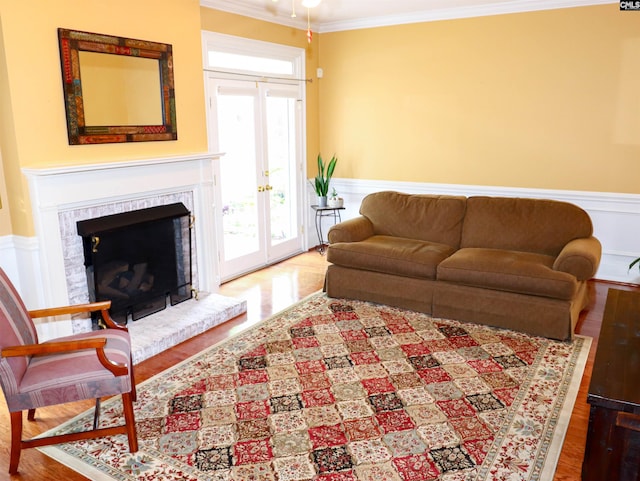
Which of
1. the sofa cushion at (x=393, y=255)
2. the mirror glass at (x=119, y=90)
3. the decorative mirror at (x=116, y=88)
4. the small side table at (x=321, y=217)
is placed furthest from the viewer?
the small side table at (x=321, y=217)

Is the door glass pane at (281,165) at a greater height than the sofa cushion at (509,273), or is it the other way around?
the door glass pane at (281,165)

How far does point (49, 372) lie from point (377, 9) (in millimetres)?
4661

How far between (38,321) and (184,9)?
263 cm

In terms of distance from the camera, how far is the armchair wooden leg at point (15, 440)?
7.86 feet

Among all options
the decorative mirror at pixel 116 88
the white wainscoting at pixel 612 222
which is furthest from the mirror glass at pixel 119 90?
the white wainscoting at pixel 612 222

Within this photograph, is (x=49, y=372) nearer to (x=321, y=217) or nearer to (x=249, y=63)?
(x=249, y=63)

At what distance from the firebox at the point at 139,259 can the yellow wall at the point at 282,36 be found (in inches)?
72.3

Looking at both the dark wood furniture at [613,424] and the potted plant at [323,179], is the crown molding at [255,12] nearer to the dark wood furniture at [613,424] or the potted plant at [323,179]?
the potted plant at [323,179]

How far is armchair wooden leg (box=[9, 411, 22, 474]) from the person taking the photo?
2.40 metres

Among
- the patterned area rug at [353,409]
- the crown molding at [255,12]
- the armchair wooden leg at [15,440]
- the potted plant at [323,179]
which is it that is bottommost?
the patterned area rug at [353,409]

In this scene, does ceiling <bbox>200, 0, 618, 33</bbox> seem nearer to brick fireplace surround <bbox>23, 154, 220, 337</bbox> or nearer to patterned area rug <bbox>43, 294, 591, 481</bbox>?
brick fireplace surround <bbox>23, 154, 220, 337</bbox>

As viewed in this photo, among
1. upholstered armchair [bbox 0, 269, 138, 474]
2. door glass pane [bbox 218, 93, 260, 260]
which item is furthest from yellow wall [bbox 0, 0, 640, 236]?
upholstered armchair [bbox 0, 269, 138, 474]

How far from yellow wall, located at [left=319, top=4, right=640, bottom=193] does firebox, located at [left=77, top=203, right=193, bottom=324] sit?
111 inches

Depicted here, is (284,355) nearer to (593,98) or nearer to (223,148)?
(223,148)
